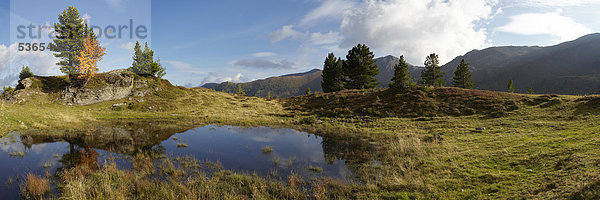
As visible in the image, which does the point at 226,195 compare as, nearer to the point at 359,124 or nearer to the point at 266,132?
the point at 266,132

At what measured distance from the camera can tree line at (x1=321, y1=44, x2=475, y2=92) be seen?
63.3 m

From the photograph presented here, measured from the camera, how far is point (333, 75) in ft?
241

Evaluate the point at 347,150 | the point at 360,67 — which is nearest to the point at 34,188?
the point at 347,150

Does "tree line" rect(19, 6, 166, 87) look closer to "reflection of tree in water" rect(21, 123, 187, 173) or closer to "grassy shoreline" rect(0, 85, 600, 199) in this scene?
"grassy shoreline" rect(0, 85, 600, 199)

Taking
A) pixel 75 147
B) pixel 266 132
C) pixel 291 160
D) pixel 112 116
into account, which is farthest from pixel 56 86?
pixel 291 160

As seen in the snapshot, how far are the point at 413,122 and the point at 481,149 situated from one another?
13.7 m

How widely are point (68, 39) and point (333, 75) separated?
70626 millimetres

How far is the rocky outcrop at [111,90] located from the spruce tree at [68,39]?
1151 cm

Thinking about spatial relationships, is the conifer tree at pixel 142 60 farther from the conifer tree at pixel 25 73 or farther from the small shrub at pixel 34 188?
the small shrub at pixel 34 188

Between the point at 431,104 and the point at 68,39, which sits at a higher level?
the point at 68,39

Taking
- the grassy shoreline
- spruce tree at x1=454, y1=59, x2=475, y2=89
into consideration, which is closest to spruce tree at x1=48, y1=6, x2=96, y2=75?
the grassy shoreline

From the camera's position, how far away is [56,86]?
1753 inches

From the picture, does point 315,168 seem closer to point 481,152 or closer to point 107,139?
point 481,152

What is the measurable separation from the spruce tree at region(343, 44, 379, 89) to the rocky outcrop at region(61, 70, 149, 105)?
5498 centimetres
